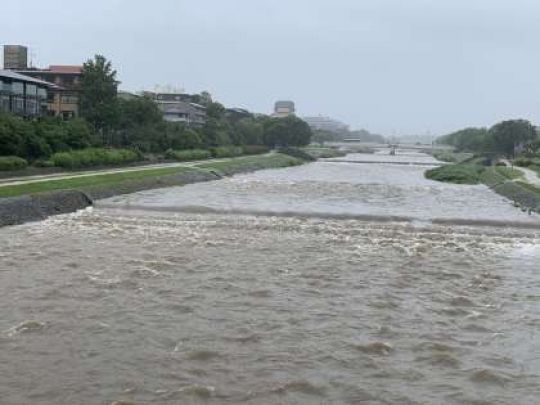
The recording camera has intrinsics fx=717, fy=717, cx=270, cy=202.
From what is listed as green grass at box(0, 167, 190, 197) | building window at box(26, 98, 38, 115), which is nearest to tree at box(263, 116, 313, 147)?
building window at box(26, 98, 38, 115)

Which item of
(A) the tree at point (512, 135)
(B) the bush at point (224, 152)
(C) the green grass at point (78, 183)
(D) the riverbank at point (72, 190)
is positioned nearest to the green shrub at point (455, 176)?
(D) the riverbank at point (72, 190)

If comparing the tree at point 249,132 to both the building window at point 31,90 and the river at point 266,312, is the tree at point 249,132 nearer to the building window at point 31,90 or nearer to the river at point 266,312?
the building window at point 31,90

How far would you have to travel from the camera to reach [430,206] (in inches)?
1511

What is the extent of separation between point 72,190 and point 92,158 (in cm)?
1801

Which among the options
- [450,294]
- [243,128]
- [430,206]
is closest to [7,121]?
[430,206]

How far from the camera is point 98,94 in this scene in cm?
6731

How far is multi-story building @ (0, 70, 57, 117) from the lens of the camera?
58438 mm

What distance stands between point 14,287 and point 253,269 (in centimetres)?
605

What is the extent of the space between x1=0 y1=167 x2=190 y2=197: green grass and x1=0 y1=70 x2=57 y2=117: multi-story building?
14.9 meters

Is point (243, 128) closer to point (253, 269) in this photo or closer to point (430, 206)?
point (430, 206)

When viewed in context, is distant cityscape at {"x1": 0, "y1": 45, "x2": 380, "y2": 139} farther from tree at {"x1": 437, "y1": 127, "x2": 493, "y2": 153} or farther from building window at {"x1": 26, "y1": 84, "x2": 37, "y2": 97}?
tree at {"x1": 437, "y1": 127, "x2": 493, "y2": 153}

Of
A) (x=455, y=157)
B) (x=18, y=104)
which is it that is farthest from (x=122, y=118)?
(x=455, y=157)

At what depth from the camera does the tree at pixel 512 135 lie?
11481cm

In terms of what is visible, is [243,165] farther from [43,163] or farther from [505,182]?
[43,163]
